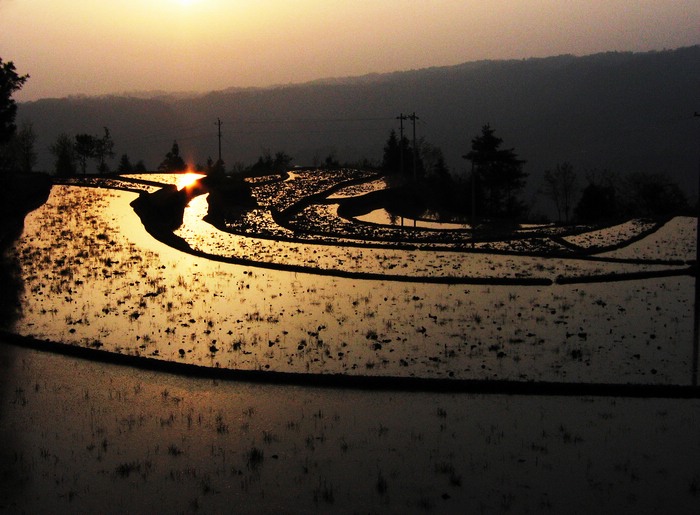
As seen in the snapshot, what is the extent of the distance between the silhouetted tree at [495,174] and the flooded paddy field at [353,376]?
91.1ft

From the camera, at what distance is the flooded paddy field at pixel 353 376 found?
6.27 meters

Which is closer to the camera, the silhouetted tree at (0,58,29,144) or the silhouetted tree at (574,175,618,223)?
the silhouetted tree at (0,58,29,144)

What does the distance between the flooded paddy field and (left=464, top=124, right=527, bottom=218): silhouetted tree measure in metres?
27.8

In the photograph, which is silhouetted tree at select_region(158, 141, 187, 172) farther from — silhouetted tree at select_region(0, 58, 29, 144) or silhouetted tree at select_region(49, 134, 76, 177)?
silhouetted tree at select_region(0, 58, 29, 144)

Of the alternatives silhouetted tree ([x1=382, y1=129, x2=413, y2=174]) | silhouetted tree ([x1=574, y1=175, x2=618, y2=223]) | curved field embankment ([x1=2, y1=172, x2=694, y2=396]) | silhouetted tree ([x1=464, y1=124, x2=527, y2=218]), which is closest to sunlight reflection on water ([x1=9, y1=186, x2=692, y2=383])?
curved field embankment ([x1=2, y1=172, x2=694, y2=396])

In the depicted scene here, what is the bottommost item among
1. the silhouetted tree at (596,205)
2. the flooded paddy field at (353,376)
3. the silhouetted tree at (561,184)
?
the flooded paddy field at (353,376)

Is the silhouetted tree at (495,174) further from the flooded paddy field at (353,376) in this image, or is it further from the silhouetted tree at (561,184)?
the flooded paddy field at (353,376)

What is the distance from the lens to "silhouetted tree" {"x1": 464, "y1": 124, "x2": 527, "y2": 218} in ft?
155

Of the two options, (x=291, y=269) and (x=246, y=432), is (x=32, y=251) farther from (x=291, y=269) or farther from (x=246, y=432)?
(x=246, y=432)

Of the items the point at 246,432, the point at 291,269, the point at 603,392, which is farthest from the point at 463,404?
the point at 291,269

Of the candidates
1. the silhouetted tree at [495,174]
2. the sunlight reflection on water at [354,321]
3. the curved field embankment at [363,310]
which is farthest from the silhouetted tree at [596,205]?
the sunlight reflection on water at [354,321]

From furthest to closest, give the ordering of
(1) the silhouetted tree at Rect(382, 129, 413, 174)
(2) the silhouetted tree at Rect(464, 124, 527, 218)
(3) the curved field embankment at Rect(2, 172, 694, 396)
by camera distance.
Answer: (1) the silhouetted tree at Rect(382, 129, 413, 174)
(2) the silhouetted tree at Rect(464, 124, 527, 218)
(3) the curved field embankment at Rect(2, 172, 694, 396)

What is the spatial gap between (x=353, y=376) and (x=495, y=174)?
39879mm

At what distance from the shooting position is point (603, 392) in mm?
8641
